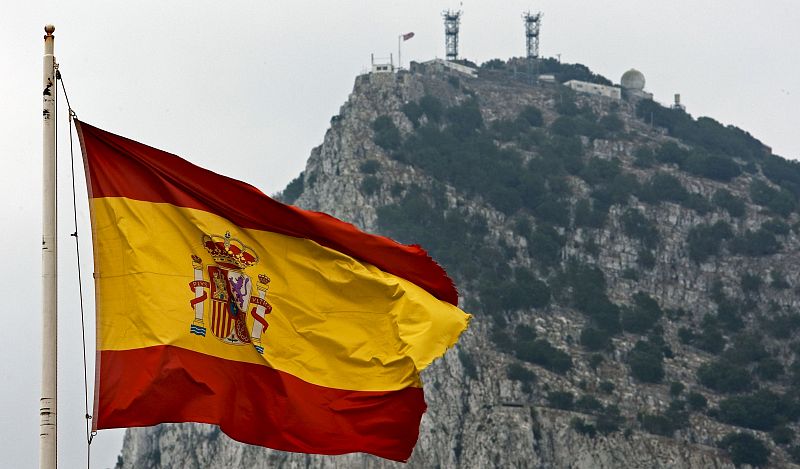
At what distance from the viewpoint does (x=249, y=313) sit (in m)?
19.9

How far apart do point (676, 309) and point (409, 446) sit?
5278 inches

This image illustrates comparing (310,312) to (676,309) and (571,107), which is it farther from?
(571,107)

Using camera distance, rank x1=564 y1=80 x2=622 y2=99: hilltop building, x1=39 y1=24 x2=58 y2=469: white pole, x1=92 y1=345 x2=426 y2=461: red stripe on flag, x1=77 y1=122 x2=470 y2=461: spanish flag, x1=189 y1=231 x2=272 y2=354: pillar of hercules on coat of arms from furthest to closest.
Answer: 1. x1=564 y1=80 x2=622 y2=99: hilltop building
2. x1=189 y1=231 x2=272 y2=354: pillar of hercules on coat of arms
3. x1=77 y1=122 x2=470 y2=461: spanish flag
4. x1=92 y1=345 x2=426 y2=461: red stripe on flag
5. x1=39 y1=24 x2=58 y2=469: white pole

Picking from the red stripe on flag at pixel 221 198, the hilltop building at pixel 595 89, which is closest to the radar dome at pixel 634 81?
the hilltop building at pixel 595 89

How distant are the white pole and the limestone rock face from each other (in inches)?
3905

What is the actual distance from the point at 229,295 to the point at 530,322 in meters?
129

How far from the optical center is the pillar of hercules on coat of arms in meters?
19.6

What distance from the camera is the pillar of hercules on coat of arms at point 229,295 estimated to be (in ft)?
64.2

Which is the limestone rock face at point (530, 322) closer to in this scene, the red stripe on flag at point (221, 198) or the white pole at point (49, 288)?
the red stripe on flag at point (221, 198)

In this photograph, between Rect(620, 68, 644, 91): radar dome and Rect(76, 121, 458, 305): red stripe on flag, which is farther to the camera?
Rect(620, 68, 644, 91): radar dome

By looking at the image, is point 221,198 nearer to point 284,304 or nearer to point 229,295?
point 229,295

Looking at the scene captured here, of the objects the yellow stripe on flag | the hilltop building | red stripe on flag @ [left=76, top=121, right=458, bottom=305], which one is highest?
the hilltop building

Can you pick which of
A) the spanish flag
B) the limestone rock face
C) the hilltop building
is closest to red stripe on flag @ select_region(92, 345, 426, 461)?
the spanish flag

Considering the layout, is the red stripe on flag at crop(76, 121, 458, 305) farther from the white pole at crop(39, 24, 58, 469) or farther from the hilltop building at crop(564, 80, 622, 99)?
the hilltop building at crop(564, 80, 622, 99)
